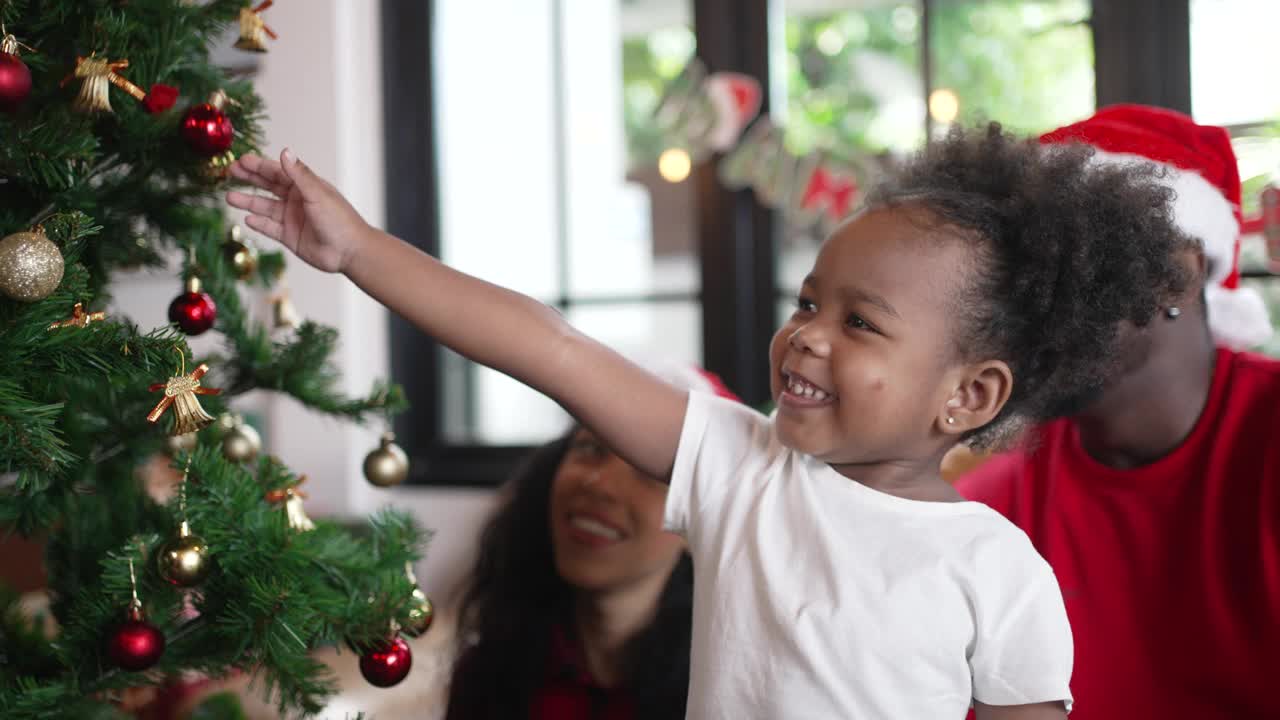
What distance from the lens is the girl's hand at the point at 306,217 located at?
750 mm

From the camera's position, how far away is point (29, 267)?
63 centimetres

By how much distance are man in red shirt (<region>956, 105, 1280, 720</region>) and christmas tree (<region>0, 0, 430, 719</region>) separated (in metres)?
0.72

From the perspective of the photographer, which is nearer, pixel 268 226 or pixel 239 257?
pixel 268 226

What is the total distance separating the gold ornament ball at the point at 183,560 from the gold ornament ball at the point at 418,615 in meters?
0.17

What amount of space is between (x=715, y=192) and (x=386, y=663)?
185 cm

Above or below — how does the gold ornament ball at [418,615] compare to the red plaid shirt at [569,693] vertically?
above

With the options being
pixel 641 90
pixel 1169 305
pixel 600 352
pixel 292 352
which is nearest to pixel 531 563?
pixel 292 352

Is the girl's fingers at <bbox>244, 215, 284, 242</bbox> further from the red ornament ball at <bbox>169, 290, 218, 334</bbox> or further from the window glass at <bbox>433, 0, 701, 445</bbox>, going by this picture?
the window glass at <bbox>433, 0, 701, 445</bbox>

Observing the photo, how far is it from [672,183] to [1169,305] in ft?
5.75

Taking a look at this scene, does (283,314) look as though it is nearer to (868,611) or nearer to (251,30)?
(251,30)

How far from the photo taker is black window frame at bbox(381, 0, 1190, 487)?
2.13m

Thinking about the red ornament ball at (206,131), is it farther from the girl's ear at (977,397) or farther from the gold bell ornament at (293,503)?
the girl's ear at (977,397)

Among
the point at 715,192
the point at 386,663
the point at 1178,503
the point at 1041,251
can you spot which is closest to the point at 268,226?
the point at 386,663

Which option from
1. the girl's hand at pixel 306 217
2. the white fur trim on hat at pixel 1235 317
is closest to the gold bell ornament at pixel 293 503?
the girl's hand at pixel 306 217
